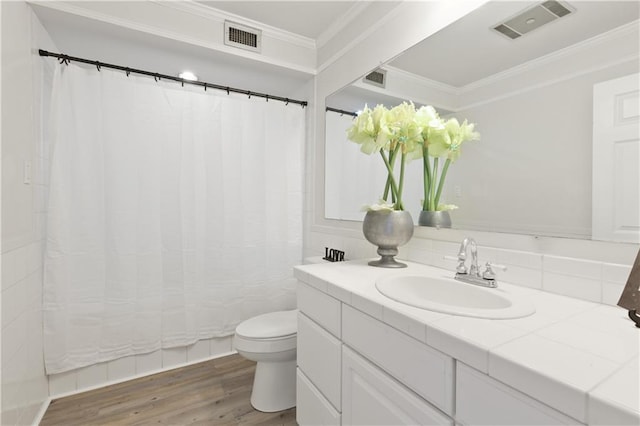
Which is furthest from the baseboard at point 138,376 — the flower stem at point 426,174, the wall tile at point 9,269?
the flower stem at point 426,174

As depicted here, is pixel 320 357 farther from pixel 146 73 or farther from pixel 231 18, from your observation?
pixel 231 18

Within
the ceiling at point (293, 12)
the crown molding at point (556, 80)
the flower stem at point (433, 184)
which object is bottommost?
the flower stem at point (433, 184)

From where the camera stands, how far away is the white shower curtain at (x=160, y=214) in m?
1.76

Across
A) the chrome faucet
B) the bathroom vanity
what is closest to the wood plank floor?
the bathroom vanity

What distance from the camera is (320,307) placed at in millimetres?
1206

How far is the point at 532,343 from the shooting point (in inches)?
24.6

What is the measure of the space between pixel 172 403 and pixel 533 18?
97.4 inches

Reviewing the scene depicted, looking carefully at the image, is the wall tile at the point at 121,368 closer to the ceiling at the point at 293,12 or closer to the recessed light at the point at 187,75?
the recessed light at the point at 187,75

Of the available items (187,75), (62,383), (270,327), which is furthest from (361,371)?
(187,75)

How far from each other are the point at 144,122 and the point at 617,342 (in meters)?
2.36

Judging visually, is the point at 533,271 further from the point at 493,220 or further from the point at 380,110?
the point at 380,110

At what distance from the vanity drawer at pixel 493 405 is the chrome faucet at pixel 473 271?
0.49 metres

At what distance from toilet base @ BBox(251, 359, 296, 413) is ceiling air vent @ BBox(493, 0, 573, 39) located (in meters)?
1.84

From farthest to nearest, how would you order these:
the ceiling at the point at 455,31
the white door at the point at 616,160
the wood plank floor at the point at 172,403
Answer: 1. the wood plank floor at the point at 172,403
2. the ceiling at the point at 455,31
3. the white door at the point at 616,160
